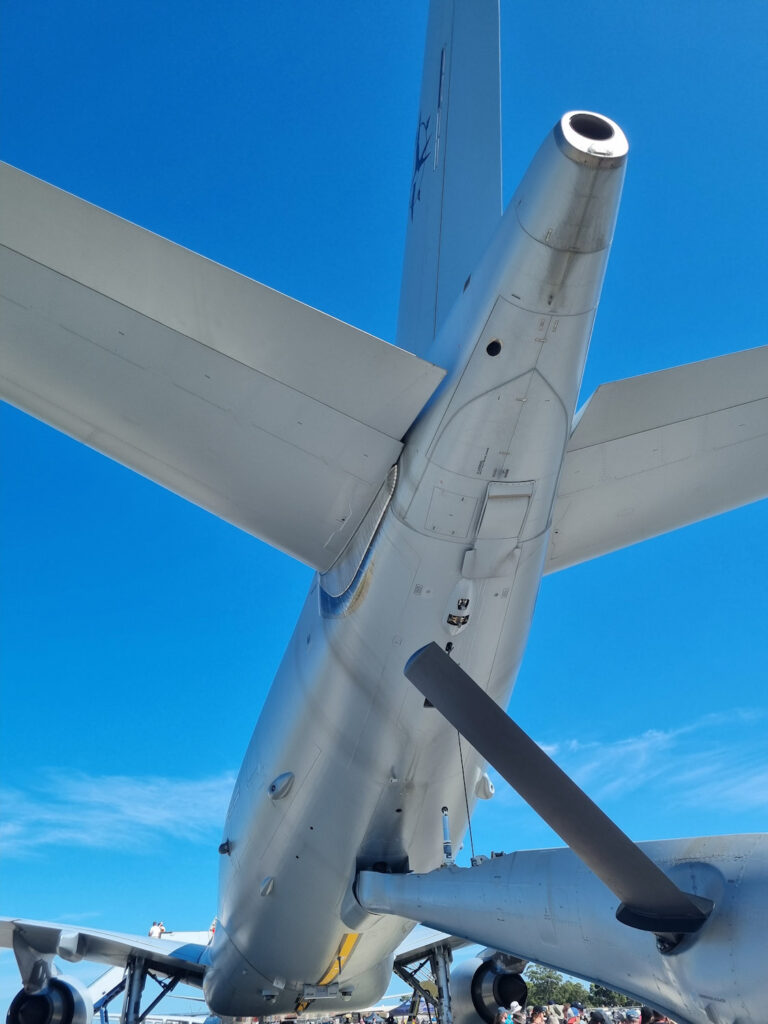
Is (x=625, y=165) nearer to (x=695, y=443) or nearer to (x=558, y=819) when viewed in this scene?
(x=695, y=443)

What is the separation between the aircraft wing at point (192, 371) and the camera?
3.76m

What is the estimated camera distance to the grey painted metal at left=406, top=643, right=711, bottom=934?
276cm

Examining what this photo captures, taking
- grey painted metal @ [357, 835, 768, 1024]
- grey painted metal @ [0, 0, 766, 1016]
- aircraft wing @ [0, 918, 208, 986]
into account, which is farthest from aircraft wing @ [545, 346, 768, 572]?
aircraft wing @ [0, 918, 208, 986]

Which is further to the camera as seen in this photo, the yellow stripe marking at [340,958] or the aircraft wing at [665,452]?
the yellow stripe marking at [340,958]

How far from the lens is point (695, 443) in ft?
15.6

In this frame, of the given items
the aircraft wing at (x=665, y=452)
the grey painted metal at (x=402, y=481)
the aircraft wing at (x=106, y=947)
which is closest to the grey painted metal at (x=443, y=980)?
the aircraft wing at (x=106, y=947)

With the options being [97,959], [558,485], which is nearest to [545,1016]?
[97,959]

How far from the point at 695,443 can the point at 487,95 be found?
438 cm

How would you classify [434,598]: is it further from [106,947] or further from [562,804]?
[106,947]

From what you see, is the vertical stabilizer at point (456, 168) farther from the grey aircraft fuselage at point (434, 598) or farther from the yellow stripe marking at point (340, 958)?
the yellow stripe marking at point (340, 958)

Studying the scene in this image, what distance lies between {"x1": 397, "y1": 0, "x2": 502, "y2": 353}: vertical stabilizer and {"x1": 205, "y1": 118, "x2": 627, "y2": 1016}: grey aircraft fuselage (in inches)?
110

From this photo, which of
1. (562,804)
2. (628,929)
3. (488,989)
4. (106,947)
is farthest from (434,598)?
(106,947)

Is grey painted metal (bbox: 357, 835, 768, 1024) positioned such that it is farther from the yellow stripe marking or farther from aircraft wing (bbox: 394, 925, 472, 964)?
aircraft wing (bbox: 394, 925, 472, 964)

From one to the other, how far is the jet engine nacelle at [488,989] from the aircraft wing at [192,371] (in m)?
8.65
